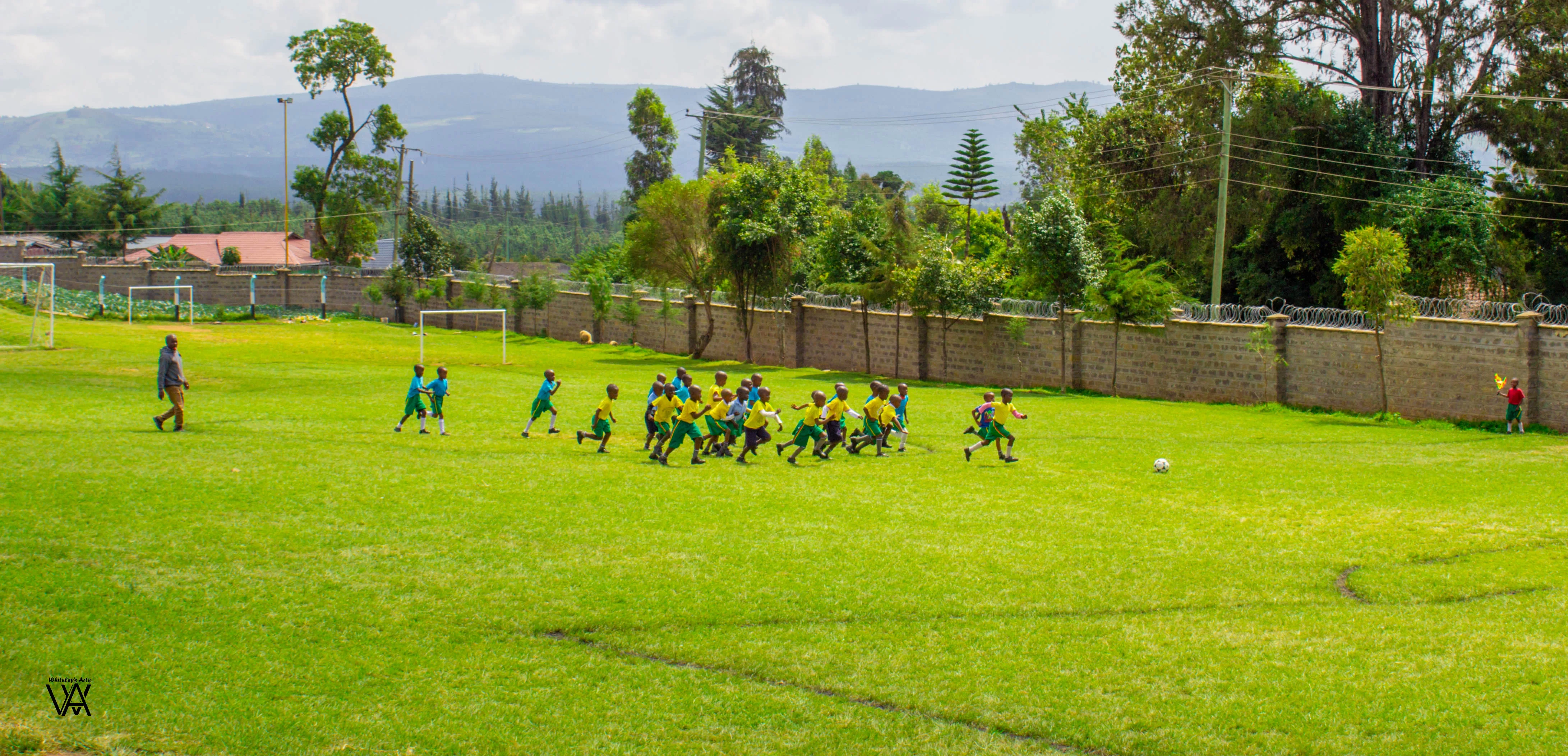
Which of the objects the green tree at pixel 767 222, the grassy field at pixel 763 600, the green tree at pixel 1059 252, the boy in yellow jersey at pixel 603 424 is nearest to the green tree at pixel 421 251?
the green tree at pixel 767 222

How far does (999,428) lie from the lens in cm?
1897

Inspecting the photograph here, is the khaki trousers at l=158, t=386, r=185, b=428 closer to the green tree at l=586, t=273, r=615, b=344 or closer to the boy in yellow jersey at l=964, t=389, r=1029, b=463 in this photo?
the boy in yellow jersey at l=964, t=389, r=1029, b=463

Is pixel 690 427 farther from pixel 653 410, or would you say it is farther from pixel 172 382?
pixel 172 382

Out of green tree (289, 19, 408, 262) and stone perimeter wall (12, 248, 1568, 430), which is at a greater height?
green tree (289, 19, 408, 262)

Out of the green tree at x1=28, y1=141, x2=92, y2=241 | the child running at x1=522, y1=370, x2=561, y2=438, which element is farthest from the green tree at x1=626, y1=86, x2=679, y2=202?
the child running at x1=522, y1=370, x2=561, y2=438

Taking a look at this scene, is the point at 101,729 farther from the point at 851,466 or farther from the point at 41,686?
the point at 851,466

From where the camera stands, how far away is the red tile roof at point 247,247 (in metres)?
85.8

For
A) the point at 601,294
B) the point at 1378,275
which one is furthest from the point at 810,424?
the point at 601,294

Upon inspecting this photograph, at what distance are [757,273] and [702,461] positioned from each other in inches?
953

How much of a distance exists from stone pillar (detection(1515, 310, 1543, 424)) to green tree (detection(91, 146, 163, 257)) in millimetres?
88526

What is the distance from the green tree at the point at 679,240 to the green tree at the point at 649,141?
21.5 m

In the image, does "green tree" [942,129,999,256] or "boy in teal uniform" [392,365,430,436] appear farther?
"green tree" [942,129,999,256]

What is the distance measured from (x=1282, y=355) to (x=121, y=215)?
86.6m

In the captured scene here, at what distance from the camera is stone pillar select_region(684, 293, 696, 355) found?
4666 centimetres
